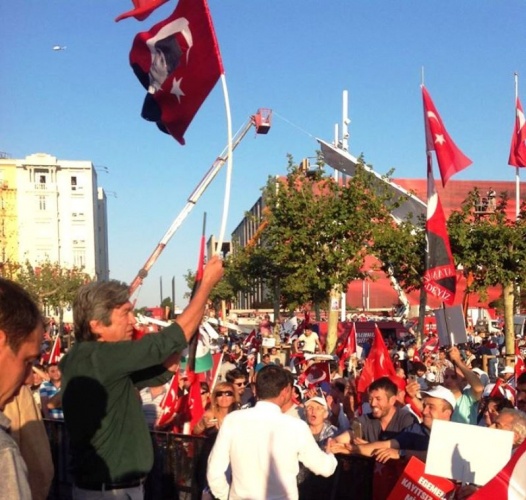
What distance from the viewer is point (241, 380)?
9.58 meters

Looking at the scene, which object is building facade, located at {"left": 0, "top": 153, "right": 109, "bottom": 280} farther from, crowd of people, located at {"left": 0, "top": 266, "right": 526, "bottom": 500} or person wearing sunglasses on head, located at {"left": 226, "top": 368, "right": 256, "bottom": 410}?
crowd of people, located at {"left": 0, "top": 266, "right": 526, "bottom": 500}

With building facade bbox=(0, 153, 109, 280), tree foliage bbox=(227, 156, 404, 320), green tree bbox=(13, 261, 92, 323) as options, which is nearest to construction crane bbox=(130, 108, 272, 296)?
tree foliage bbox=(227, 156, 404, 320)

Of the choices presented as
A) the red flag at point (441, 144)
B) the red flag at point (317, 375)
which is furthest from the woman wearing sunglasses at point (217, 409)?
the red flag at point (441, 144)

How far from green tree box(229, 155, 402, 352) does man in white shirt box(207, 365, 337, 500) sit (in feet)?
71.2

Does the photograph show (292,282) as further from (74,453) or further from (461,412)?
(74,453)

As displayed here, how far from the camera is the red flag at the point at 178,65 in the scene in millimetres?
6230

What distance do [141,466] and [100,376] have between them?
0.50 m

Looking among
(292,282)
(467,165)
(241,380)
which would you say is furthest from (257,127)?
(241,380)

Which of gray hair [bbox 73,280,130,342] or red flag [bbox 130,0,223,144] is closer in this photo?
gray hair [bbox 73,280,130,342]

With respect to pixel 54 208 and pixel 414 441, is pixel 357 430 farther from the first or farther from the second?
pixel 54 208

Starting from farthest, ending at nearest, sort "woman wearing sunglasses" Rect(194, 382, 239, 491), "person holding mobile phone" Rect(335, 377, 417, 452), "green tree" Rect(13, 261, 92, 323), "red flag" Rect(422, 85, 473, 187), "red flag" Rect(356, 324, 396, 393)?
"green tree" Rect(13, 261, 92, 323)
"red flag" Rect(422, 85, 473, 187)
"red flag" Rect(356, 324, 396, 393)
"woman wearing sunglasses" Rect(194, 382, 239, 491)
"person holding mobile phone" Rect(335, 377, 417, 452)

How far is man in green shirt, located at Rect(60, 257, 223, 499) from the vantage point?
358 cm

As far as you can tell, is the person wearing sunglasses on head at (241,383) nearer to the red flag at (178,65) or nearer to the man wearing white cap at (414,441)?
the man wearing white cap at (414,441)

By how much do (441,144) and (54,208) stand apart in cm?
8785
